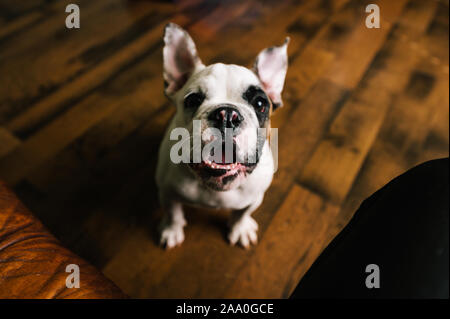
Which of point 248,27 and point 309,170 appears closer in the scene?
point 309,170

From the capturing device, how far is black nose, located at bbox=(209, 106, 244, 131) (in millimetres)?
831

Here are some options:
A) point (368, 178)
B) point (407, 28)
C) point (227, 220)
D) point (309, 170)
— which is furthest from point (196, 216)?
point (407, 28)

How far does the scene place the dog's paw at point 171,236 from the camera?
1349mm

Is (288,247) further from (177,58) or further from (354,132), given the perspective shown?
(177,58)

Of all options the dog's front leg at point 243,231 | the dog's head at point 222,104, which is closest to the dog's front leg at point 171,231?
the dog's front leg at point 243,231

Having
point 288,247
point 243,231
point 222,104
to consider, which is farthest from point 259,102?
point 288,247

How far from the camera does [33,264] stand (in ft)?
2.23

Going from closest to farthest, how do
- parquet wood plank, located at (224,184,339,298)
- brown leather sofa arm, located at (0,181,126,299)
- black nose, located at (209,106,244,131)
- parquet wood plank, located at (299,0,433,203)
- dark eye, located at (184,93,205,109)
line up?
brown leather sofa arm, located at (0,181,126,299) → black nose, located at (209,106,244,131) → dark eye, located at (184,93,205,109) → parquet wood plank, located at (224,184,339,298) → parquet wood plank, located at (299,0,433,203)

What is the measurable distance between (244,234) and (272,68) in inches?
29.3

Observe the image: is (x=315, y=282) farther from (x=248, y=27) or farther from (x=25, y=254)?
(x=248, y=27)

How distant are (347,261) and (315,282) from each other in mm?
81

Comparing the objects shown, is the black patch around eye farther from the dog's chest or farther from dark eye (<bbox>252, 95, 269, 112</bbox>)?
the dog's chest

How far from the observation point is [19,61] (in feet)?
6.64

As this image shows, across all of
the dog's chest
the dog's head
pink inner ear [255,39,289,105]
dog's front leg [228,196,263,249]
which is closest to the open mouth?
the dog's head
